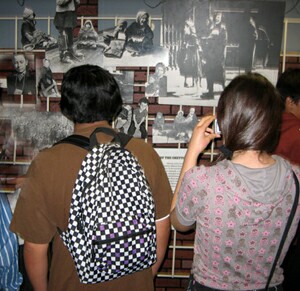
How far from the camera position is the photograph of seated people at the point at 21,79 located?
2086 mm

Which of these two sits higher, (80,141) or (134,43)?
(134,43)

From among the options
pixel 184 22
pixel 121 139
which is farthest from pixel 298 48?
pixel 121 139

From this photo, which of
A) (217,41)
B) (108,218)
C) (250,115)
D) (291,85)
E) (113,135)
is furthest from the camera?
(217,41)

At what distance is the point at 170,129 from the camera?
2.10 metres

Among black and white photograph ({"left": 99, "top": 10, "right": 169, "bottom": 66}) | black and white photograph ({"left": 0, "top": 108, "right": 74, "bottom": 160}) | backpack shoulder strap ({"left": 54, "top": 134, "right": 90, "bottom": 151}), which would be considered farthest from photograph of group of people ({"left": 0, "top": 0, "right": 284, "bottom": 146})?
backpack shoulder strap ({"left": 54, "top": 134, "right": 90, "bottom": 151})

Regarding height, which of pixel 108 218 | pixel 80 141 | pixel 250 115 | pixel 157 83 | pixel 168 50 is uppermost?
pixel 168 50

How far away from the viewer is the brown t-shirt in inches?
42.8

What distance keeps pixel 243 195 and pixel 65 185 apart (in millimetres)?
616

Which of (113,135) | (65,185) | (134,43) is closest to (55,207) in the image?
(65,185)

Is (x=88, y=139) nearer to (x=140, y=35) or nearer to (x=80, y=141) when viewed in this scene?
(x=80, y=141)

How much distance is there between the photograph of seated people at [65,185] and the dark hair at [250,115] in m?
0.40

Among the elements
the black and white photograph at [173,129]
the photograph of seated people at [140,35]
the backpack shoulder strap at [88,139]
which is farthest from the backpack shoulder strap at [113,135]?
the photograph of seated people at [140,35]

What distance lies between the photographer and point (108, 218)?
103cm

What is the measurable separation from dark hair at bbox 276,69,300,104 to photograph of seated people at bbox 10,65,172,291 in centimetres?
100
